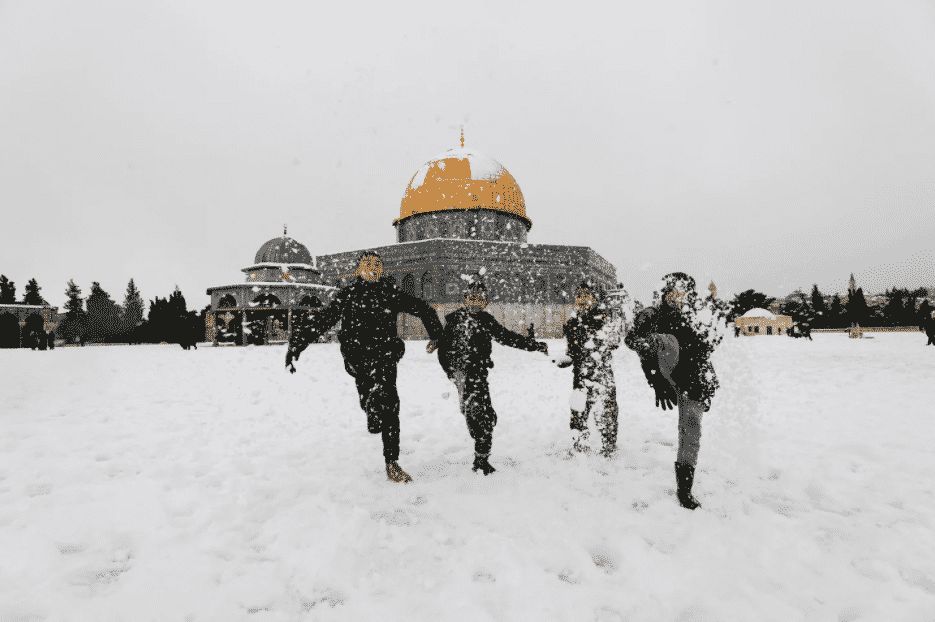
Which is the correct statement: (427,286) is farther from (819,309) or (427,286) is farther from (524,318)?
(819,309)

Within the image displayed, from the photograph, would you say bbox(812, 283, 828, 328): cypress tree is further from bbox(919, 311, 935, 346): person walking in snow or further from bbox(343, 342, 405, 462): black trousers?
bbox(343, 342, 405, 462): black trousers

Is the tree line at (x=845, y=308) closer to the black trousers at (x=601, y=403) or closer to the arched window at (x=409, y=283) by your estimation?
the arched window at (x=409, y=283)

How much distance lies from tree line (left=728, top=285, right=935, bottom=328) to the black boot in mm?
50907

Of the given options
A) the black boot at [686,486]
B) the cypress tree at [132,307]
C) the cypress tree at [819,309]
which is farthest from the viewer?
the cypress tree at [132,307]

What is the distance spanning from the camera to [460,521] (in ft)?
11.3

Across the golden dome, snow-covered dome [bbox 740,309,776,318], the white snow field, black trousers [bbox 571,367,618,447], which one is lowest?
the white snow field

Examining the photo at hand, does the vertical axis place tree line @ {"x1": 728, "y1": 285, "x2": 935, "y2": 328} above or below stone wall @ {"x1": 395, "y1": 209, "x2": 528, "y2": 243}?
below

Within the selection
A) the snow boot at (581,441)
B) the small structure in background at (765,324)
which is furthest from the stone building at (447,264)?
the snow boot at (581,441)

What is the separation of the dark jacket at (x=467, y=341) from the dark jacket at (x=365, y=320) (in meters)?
0.17

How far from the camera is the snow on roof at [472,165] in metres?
35.1

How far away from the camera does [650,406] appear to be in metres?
7.96

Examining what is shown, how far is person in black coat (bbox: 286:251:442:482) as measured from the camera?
4.36 meters

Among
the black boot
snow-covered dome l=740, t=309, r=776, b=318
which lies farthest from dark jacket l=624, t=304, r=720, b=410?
snow-covered dome l=740, t=309, r=776, b=318

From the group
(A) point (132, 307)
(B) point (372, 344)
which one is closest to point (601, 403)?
(B) point (372, 344)
